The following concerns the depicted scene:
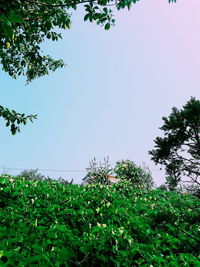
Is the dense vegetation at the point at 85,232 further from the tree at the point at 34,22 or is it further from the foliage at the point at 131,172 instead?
the foliage at the point at 131,172

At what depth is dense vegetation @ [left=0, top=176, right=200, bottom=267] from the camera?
3.30 m

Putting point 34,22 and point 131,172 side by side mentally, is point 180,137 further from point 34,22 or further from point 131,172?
point 34,22

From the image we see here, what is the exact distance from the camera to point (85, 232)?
394 centimetres

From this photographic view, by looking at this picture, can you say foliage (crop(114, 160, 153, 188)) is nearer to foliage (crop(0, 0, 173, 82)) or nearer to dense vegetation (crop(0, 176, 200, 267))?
dense vegetation (crop(0, 176, 200, 267))

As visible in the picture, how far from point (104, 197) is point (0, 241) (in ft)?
12.8

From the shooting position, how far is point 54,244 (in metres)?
3.62

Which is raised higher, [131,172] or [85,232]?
[131,172]

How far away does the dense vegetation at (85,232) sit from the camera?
3301 mm

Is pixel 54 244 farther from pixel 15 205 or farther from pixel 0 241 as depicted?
pixel 15 205

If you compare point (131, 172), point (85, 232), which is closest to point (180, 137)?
point (131, 172)

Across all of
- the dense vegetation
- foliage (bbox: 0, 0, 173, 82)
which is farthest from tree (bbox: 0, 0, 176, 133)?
the dense vegetation

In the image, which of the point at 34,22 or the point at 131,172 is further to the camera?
the point at 131,172

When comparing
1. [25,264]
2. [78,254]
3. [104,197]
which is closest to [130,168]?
[104,197]

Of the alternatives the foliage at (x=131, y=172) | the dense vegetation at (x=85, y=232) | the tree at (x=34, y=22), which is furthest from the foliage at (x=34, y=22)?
the foliage at (x=131, y=172)
